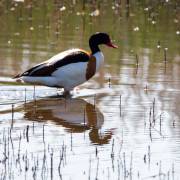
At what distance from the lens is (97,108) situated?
980cm

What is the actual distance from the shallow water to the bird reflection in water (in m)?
0.01

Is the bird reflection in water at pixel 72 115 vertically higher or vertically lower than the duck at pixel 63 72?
lower

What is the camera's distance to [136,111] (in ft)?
31.1

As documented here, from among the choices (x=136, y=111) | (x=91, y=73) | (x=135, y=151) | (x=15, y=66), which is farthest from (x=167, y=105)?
(x=15, y=66)

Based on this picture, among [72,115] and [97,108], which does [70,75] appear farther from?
[72,115]

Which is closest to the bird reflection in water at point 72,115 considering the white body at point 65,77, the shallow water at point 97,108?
the shallow water at point 97,108

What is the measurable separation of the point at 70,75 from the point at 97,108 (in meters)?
1.10

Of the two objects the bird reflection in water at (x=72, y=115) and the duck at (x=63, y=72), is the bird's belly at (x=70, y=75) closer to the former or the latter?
the duck at (x=63, y=72)

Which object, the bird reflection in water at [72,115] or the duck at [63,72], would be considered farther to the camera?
the duck at [63,72]

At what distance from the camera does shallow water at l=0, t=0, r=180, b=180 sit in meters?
7.09

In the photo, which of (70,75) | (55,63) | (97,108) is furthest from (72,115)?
(55,63)

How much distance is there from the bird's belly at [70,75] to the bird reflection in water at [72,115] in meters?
0.42

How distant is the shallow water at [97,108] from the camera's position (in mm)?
7090

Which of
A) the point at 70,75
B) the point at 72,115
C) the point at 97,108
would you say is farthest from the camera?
the point at 70,75
